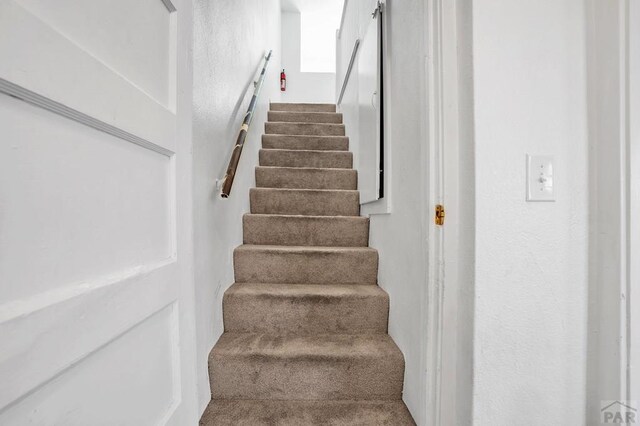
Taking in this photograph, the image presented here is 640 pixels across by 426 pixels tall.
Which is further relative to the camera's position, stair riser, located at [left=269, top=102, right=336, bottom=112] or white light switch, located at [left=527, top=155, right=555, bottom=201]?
stair riser, located at [left=269, top=102, right=336, bottom=112]

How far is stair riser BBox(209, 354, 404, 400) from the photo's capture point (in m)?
1.17

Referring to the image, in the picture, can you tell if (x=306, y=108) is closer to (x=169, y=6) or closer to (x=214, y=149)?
(x=214, y=149)

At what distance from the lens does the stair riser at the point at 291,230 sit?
1.87 metres

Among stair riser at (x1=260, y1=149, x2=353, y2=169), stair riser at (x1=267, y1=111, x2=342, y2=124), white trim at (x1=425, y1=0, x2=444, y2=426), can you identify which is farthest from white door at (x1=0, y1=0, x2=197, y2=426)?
stair riser at (x1=267, y1=111, x2=342, y2=124)

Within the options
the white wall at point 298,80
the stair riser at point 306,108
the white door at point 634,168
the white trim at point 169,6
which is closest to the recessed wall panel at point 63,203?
the white trim at point 169,6

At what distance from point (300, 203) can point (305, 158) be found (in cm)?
61

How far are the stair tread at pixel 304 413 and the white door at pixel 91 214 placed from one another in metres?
0.42

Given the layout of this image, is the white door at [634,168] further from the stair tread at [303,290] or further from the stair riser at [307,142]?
the stair riser at [307,142]

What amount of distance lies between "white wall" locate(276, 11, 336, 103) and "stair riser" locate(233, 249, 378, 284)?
4403 millimetres

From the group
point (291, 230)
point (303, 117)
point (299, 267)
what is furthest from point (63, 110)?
point (303, 117)

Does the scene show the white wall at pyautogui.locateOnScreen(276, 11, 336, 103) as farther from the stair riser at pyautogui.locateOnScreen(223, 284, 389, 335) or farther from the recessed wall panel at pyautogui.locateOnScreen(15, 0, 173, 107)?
the recessed wall panel at pyautogui.locateOnScreen(15, 0, 173, 107)

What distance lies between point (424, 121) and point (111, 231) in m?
0.91

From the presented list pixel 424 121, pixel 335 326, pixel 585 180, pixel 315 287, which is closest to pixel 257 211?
pixel 315 287

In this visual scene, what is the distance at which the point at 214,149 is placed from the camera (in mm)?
1315
